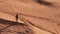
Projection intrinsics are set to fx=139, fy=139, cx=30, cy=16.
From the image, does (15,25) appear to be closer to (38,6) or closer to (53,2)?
(38,6)

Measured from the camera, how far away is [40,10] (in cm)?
125

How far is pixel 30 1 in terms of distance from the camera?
4.18 ft

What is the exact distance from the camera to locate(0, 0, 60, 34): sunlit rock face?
47.1 inches

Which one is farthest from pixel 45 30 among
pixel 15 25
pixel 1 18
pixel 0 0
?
pixel 0 0

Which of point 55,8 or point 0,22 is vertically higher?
point 55,8

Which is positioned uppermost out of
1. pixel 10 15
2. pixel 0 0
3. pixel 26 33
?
pixel 0 0

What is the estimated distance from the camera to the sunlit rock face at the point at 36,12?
120 cm

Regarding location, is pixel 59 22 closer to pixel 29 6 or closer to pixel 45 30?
pixel 45 30

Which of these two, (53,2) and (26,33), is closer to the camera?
(26,33)

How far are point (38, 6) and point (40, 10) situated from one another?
4 cm

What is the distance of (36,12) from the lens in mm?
1241

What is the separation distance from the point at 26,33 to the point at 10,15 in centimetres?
22

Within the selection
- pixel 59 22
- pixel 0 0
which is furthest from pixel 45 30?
pixel 0 0

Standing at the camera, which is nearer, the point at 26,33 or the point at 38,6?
the point at 26,33
